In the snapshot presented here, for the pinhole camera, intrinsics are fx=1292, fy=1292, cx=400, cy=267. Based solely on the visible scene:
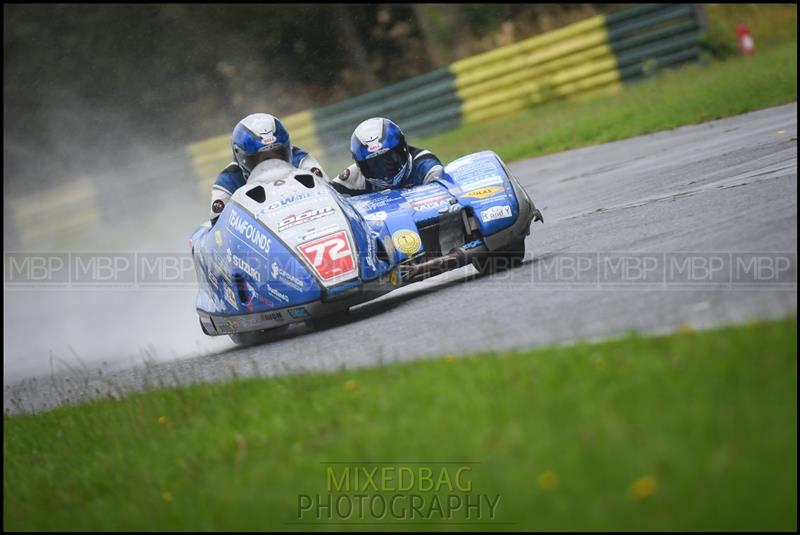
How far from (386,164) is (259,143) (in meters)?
0.99

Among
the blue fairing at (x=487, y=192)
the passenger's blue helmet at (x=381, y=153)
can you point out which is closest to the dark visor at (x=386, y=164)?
the passenger's blue helmet at (x=381, y=153)

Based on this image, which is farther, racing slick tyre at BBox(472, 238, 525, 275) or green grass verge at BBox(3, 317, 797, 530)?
racing slick tyre at BBox(472, 238, 525, 275)

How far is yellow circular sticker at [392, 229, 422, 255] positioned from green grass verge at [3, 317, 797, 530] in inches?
80.3

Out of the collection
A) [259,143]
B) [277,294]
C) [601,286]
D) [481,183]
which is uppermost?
[259,143]

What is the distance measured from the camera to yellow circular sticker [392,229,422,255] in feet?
28.2

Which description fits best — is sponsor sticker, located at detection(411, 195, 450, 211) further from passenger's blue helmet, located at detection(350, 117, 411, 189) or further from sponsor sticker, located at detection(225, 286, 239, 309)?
sponsor sticker, located at detection(225, 286, 239, 309)

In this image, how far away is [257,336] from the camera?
31.0ft

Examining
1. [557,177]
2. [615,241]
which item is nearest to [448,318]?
[615,241]

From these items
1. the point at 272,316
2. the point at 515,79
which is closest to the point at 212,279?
the point at 272,316

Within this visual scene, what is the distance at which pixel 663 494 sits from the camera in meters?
3.71

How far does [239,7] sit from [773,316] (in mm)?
28216

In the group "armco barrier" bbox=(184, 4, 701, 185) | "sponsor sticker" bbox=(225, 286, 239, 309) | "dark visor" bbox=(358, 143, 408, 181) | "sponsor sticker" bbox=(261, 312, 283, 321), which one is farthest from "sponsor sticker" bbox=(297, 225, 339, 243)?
"armco barrier" bbox=(184, 4, 701, 185)

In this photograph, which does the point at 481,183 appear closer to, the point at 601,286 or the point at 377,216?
the point at 377,216

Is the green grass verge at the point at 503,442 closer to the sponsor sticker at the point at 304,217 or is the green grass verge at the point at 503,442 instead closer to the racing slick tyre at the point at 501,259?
the sponsor sticker at the point at 304,217
